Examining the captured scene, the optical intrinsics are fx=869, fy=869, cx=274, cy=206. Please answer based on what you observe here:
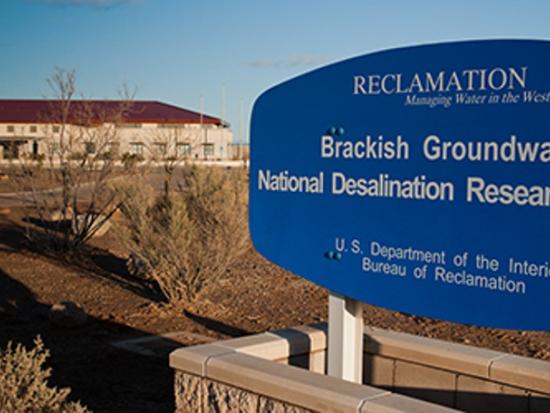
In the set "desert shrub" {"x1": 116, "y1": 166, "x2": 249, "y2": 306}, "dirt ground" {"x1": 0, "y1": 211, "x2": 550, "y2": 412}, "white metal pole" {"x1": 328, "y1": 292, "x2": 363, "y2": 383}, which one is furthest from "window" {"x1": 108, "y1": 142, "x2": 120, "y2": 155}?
"white metal pole" {"x1": 328, "y1": 292, "x2": 363, "y2": 383}

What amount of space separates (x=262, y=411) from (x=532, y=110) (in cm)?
194

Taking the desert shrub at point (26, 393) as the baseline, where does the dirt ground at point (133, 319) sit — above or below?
below

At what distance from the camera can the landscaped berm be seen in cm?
783

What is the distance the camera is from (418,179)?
4.09m

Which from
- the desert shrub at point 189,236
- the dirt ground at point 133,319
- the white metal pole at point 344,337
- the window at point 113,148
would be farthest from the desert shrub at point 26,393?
the window at point 113,148

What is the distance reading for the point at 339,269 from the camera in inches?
176

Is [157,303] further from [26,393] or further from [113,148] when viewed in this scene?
[26,393]

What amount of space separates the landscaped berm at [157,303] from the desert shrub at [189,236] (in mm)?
15

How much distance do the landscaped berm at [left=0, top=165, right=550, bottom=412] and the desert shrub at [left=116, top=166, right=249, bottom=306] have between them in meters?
0.02

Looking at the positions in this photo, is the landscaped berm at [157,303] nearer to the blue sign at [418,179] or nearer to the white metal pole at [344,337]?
the white metal pole at [344,337]

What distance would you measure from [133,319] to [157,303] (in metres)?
0.77

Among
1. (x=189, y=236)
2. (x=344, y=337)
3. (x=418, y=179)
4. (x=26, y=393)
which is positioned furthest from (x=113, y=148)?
(x=418, y=179)

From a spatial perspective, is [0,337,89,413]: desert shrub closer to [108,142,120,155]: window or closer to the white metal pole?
the white metal pole

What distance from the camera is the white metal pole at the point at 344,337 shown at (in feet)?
15.3
